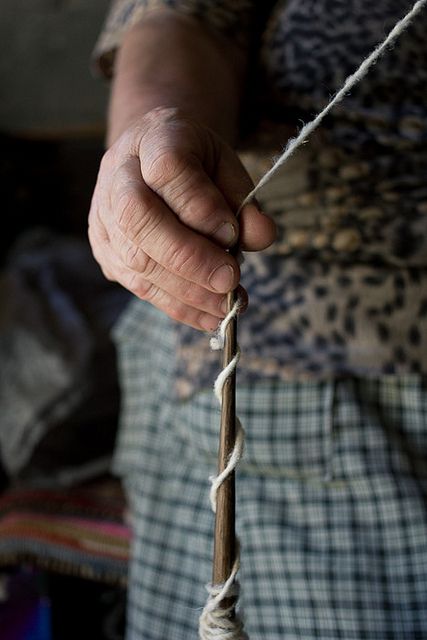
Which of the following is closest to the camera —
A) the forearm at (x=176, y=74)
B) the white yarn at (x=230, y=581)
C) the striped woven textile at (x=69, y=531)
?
the white yarn at (x=230, y=581)

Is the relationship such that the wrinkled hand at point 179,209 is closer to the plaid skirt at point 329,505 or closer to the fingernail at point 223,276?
the fingernail at point 223,276

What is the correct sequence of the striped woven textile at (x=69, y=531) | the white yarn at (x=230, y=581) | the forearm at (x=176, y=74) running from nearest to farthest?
the white yarn at (x=230, y=581) < the forearm at (x=176, y=74) < the striped woven textile at (x=69, y=531)

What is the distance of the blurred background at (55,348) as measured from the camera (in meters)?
1.07

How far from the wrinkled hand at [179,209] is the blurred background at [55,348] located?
77 cm

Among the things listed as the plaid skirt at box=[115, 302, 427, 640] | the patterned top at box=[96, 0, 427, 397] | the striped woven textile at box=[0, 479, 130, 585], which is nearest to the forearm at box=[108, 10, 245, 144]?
the patterned top at box=[96, 0, 427, 397]

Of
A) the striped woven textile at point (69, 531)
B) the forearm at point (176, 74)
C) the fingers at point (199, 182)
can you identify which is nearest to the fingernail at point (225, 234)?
the fingers at point (199, 182)

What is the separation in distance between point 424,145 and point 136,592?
56cm

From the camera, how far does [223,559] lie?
37 centimetres

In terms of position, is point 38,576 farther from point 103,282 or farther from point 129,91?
point 129,91

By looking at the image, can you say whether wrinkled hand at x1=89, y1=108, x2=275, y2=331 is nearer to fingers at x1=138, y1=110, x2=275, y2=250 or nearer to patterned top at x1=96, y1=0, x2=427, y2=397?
fingers at x1=138, y1=110, x2=275, y2=250

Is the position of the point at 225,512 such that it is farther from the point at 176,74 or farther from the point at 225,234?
the point at 176,74

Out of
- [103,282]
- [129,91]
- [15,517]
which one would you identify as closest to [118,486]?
[15,517]

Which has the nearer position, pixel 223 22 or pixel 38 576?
pixel 223 22

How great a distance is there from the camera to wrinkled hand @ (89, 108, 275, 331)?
15.5 inches
